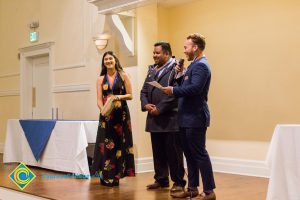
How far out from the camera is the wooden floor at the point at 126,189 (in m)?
3.53

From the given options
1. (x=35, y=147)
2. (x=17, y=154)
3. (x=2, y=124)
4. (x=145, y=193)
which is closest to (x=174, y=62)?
(x=145, y=193)

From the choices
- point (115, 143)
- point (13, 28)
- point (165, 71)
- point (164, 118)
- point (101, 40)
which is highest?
point (13, 28)

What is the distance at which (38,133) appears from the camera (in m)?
5.07

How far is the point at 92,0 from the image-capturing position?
4934 mm

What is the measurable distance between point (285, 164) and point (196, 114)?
2.51ft

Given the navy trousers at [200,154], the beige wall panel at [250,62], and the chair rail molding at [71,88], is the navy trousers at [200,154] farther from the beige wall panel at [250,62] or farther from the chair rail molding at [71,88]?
the chair rail molding at [71,88]

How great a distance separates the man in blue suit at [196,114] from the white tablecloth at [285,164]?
1.93 feet

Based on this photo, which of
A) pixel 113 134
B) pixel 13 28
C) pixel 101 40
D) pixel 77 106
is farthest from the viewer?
pixel 13 28

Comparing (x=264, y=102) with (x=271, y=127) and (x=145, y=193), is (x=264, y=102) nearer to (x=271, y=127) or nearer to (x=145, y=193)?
(x=271, y=127)

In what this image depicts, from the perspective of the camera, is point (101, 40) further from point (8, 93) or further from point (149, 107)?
point (8, 93)

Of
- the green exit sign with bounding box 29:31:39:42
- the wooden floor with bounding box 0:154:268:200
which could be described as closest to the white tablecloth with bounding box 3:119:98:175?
the wooden floor with bounding box 0:154:268:200

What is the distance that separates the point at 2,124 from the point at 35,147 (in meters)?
2.68

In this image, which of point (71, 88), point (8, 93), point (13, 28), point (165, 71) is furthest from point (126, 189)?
point (13, 28)

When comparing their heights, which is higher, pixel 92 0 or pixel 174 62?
pixel 92 0
